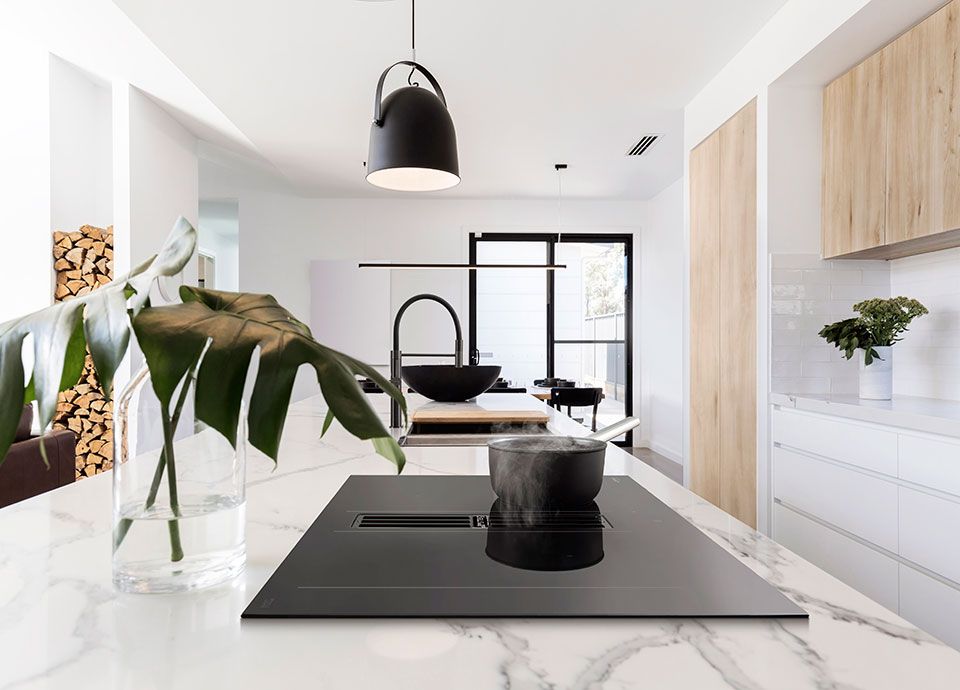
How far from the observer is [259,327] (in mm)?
479

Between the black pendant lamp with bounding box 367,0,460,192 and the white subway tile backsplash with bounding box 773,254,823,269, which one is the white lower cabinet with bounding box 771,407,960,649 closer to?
the white subway tile backsplash with bounding box 773,254,823,269

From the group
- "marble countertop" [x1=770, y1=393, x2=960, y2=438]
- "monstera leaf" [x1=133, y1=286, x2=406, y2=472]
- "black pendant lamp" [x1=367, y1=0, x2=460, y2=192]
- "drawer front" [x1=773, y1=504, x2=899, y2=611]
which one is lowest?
"drawer front" [x1=773, y1=504, x2=899, y2=611]

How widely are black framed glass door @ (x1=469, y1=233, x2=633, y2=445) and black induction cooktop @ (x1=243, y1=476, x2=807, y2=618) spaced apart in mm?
5994

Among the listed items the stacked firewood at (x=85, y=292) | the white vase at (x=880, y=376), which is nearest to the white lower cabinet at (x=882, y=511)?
the white vase at (x=880, y=376)

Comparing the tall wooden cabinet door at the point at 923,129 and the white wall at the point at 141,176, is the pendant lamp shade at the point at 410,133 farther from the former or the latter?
the white wall at the point at 141,176

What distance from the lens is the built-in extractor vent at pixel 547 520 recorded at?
30.3 inches

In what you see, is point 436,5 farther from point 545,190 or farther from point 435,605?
point 545,190

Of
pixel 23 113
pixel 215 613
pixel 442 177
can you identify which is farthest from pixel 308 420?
pixel 23 113

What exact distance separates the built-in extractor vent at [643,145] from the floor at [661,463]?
259 centimetres

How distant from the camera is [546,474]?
30.8 inches

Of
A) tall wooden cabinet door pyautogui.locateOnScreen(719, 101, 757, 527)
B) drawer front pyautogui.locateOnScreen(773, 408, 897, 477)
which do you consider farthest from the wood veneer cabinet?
drawer front pyautogui.locateOnScreen(773, 408, 897, 477)

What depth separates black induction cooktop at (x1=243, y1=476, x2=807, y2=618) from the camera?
0.53 metres

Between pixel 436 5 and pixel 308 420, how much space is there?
204 centimetres

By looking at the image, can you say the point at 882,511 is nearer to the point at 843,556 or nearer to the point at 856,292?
the point at 843,556
